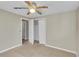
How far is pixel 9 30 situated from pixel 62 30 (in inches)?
113

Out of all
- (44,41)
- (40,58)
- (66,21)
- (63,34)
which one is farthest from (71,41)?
(44,41)

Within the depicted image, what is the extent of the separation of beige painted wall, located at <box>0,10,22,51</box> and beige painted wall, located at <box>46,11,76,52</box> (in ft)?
6.41

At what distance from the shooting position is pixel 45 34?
19.9ft

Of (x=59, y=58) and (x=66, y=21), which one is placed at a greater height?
(x=66, y=21)

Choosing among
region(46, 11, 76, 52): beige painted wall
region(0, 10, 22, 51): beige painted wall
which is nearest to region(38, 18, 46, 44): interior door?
region(46, 11, 76, 52): beige painted wall

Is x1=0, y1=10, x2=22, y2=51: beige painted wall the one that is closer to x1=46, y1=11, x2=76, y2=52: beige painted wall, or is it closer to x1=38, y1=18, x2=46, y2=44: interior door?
x1=38, y1=18, x2=46, y2=44: interior door

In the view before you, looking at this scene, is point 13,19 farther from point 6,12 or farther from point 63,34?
point 63,34

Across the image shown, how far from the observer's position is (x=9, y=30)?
186 inches

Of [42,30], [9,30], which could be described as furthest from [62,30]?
[9,30]

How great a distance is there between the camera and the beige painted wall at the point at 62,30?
14.1 feet

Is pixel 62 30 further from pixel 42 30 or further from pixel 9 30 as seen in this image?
pixel 9 30

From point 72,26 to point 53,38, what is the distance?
4.74ft

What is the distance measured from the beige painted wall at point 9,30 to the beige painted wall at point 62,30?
1953mm

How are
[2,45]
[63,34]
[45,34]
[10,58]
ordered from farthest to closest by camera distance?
[45,34]
[63,34]
[2,45]
[10,58]
